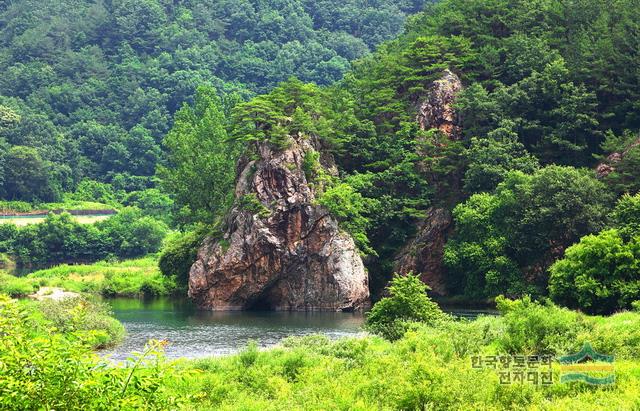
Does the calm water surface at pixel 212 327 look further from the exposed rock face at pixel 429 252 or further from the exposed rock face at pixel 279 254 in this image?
the exposed rock face at pixel 429 252

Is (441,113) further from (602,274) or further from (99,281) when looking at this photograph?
(99,281)

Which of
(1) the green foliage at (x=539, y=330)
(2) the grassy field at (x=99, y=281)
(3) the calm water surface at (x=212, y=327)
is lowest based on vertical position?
(3) the calm water surface at (x=212, y=327)

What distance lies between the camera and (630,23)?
6769cm

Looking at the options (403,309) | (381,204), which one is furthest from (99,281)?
(403,309)

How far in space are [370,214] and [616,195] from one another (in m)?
18.8

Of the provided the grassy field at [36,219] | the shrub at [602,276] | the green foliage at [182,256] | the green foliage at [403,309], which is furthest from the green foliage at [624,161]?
the grassy field at [36,219]

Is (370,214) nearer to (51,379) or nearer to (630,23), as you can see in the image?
(630,23)

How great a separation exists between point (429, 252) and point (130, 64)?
10225 cm

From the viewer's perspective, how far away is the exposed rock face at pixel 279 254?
63.6 metres

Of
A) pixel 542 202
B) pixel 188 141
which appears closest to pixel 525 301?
pixel 542 202

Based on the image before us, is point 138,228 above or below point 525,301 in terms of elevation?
above

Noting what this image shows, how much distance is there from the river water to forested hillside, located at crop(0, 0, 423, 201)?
6465cm

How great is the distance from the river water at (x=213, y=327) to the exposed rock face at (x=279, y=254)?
7.87 ft

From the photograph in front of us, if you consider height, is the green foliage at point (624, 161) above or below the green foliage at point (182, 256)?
above
